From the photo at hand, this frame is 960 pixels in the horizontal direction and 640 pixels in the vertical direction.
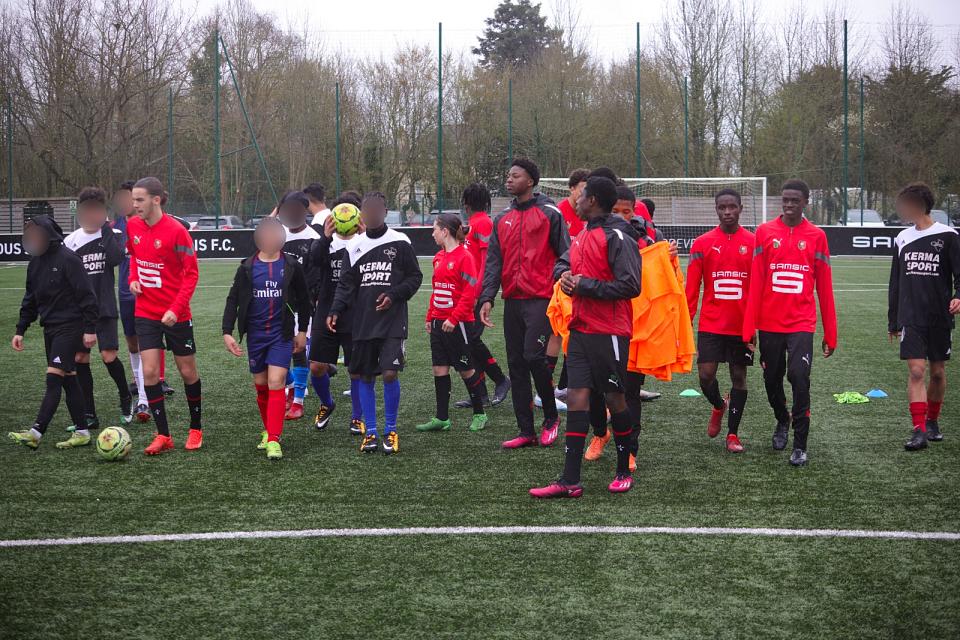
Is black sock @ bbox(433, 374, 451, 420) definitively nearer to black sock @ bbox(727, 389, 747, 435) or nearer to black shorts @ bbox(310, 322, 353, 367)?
black shorts @ bbox(310, 322, 353, 367)

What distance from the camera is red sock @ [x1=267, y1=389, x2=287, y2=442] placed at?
7082 millimetres

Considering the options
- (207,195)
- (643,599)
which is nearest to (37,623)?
(643,599)

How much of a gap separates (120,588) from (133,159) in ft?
119

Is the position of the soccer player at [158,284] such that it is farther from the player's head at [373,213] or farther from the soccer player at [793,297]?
the soccer player at [793,297]

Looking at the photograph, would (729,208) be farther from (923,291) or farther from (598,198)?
(598,198)

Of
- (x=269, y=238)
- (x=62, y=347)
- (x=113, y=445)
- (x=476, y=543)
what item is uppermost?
(x=269, y=238)

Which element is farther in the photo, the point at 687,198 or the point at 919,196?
the point at 687,198

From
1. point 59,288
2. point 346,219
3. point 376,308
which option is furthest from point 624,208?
point 59,288

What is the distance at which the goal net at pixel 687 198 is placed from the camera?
30.3m

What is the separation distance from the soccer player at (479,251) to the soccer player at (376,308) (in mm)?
764

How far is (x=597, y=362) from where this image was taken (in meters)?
5.92

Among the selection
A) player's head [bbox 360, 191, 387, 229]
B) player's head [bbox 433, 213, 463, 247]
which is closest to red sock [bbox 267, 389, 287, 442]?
player's head [bbox 360, 191, 387, 229]

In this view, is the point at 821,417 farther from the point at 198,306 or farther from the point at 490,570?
the point at 198,306

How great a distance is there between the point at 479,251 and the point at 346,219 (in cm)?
164
